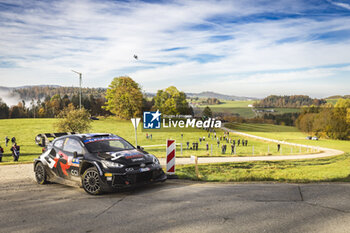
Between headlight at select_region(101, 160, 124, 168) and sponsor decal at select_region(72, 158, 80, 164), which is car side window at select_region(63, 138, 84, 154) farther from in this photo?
headlight at select_region(101, 160, 124, 168)

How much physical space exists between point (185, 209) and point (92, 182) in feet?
9.88

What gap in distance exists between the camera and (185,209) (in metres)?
5.80

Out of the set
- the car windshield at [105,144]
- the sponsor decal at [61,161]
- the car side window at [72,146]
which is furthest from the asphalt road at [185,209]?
the car windshield at [105,144]

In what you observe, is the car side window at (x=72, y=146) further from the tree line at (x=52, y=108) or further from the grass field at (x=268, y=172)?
the tree line at (x=52, y=108)

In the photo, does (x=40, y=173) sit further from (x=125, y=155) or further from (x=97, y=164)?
(x=125, y=155)

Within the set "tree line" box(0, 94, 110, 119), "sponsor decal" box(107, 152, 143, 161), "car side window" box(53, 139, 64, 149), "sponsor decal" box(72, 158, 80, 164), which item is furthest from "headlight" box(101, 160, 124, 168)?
"tree line" box(0, 94, 110, 119)

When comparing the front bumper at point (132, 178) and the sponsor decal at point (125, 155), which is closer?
the front bumper at point (132, 178)

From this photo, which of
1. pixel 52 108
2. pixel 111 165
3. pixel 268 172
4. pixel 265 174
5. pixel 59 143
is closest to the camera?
pixel 111 165

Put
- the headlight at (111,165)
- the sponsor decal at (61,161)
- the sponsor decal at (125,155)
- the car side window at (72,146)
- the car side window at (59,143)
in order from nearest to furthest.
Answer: the headlight at (111,165) < the sponsor decal at (125,155) < the car side window at (72,146) < the sponsor decal at (61,161) < the car side window at (59,143)

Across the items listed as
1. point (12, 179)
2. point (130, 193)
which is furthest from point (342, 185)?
point (12, 179)

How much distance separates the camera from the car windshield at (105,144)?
8211 millimetres

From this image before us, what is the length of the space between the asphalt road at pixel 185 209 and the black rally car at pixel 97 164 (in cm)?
37

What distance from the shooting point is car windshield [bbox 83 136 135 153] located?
8211 mm

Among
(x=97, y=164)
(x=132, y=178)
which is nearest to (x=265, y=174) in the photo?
(x=132, y=178)
